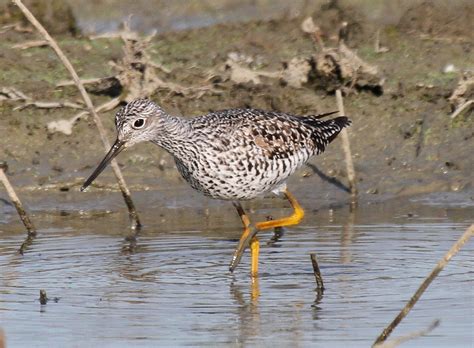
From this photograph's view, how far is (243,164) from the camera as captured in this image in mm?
9867

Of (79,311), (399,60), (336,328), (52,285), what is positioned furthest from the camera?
(399,60)

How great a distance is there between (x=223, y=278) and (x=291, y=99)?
162 inches

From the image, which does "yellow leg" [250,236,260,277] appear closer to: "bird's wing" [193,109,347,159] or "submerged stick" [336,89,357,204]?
"bird's wing" [193,109,347,159]

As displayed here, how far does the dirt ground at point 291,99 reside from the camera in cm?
1292

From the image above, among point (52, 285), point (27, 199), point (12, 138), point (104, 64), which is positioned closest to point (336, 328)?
point (52, 285)

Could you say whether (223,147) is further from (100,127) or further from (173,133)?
(100,127)

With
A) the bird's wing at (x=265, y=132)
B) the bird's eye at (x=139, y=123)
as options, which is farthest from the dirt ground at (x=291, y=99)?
the bird's eye at (x=139, y=123)

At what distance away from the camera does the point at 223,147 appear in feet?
32.3

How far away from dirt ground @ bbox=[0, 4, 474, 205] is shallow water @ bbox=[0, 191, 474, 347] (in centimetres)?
55

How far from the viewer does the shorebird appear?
32.0ft

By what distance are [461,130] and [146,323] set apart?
5711 mm

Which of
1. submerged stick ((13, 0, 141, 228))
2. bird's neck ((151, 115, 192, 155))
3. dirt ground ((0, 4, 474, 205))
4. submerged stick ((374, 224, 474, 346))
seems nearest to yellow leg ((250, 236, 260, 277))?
bird's neck ((151, 115, 192, 155))

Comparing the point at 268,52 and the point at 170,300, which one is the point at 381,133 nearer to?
the point at 268,52

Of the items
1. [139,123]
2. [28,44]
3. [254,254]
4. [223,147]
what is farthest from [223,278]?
[28,44]
